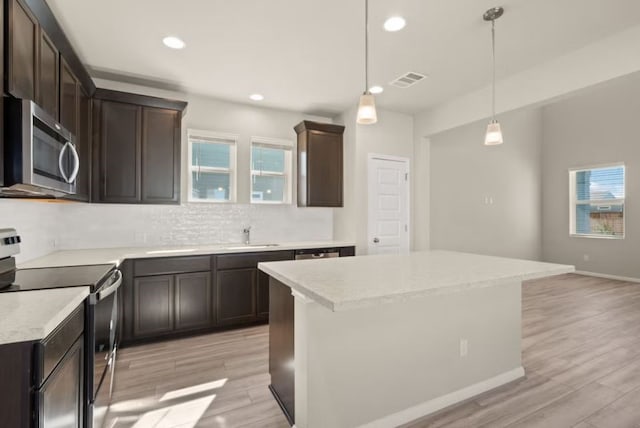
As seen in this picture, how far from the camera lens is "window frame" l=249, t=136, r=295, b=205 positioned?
4.36 meters

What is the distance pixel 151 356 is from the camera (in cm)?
293

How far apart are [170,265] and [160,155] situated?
48.5 inches

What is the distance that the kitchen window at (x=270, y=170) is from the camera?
4.41 metres

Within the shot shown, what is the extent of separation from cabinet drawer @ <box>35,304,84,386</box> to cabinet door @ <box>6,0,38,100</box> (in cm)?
115

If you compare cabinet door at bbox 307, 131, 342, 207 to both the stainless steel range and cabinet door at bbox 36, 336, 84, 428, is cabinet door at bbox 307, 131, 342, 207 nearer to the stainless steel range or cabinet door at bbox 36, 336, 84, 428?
the stainless steel range

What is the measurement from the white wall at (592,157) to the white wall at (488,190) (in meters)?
0.24

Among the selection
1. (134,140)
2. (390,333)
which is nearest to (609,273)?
(390,333)

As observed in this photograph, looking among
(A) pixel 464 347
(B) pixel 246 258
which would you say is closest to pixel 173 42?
(B) pixel 246 258

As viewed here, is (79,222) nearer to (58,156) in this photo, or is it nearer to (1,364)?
(58,156)

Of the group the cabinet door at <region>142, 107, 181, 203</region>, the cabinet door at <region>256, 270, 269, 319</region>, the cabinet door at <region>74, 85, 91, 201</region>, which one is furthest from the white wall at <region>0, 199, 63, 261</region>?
the cabinet door at <region>256, 270, 269, 319</region>

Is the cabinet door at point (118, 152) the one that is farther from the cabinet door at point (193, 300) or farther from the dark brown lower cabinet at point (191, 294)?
the cabinet door at point (193, 300)

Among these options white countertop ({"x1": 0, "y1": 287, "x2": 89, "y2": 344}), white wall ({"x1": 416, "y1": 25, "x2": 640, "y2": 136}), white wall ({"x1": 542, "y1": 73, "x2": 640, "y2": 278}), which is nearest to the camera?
white countertop ({"x1": 0, "y1": 287, "x2": 89, "y2": 344})

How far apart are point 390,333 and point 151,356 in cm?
232

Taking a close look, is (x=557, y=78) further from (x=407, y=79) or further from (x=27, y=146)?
(x=27, y=146)
